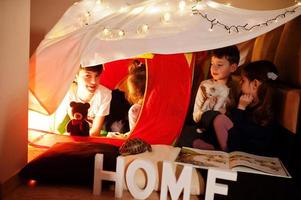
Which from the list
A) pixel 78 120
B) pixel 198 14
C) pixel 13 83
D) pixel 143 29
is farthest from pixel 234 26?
pixel 13 83

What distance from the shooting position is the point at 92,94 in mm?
1891

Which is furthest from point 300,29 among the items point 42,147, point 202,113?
point 42,147

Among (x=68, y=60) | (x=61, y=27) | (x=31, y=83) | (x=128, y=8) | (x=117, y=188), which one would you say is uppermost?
(x=128, y=8)

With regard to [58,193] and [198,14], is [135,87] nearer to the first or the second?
[198,14]

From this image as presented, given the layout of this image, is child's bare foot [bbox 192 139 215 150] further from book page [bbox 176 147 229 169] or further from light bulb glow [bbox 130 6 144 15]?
light bulb glow [bbox 130 6 144 15]

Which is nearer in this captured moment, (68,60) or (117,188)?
(117,188)

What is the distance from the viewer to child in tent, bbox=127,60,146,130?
6.11 ft

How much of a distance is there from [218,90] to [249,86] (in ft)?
0.55

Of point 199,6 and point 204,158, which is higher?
point 199,6

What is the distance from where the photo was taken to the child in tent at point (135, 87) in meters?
1.86

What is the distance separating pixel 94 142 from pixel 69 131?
18 cm

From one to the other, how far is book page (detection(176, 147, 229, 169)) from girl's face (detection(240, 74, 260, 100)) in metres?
0.36

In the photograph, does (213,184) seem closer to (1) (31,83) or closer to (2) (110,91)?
(2) (110,91)

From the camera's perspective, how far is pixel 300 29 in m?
1.70
